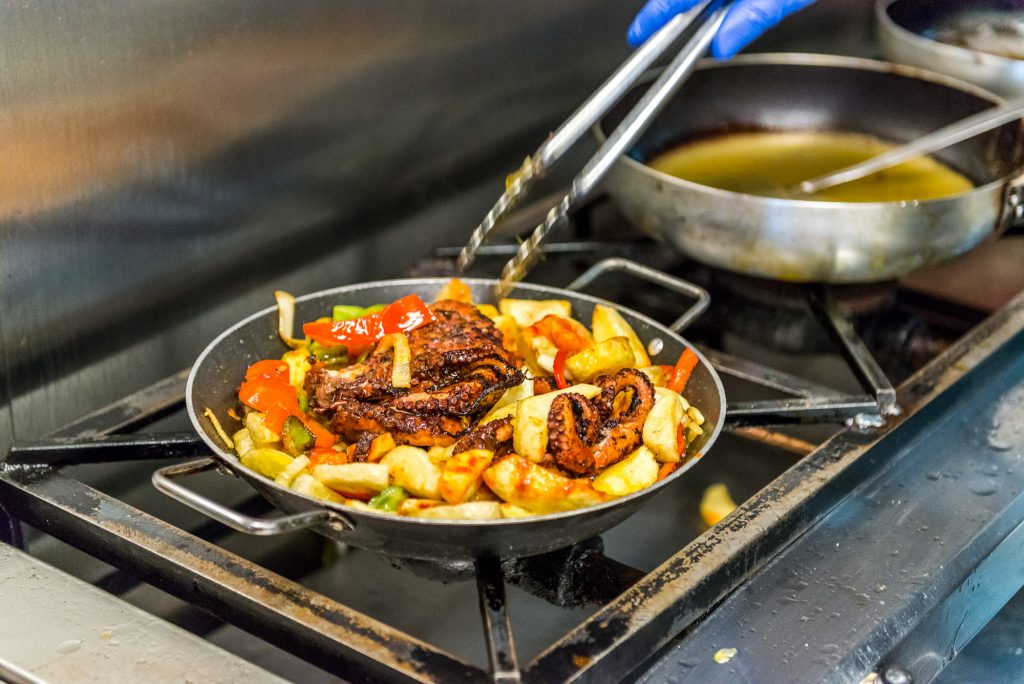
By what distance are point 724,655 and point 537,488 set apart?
0.22m

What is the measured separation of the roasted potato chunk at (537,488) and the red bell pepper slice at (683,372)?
0.24m

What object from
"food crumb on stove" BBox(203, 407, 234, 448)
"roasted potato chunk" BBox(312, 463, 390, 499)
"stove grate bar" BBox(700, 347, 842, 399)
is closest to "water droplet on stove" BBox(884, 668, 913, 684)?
"stove grate bar" BBox(700, 347, 842, 399)

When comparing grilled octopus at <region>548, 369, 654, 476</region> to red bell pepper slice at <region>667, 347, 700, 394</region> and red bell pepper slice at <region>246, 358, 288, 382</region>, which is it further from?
red bell pepper slice at <region>246, 358, 288, 382</region>

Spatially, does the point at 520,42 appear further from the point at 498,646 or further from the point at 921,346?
the point at 498,646

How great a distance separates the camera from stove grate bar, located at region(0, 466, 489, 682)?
2.97 feet

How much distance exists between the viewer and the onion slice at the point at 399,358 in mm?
1106

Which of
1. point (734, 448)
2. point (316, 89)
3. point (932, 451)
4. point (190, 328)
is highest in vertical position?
point (316, 89)

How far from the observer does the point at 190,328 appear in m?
1.45

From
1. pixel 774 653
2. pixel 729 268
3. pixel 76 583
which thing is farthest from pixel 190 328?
pixel 774 653

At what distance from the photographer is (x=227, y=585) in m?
0.98

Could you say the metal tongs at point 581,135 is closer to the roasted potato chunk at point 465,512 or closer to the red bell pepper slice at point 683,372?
the red bell pepper slice at point 683,372

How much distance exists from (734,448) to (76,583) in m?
0.91

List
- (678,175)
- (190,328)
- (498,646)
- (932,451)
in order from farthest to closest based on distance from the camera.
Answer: (678,175)
(190,328)
(932,451)
(498,646)

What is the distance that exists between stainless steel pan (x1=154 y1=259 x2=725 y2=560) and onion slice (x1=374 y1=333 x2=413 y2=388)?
0.16m
